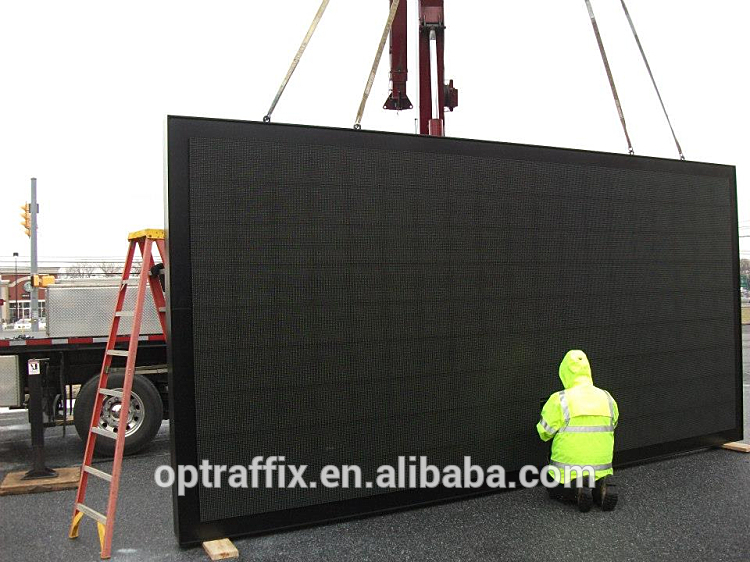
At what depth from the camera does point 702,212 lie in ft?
23.5

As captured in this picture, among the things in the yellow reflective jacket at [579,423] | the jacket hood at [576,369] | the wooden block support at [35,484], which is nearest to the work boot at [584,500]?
the yellow reflective jacket at [579,423]

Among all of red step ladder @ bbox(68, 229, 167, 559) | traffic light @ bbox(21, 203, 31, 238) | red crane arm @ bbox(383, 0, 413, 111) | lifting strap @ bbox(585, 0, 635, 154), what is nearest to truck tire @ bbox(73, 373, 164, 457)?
red step ladder @ bbox(68, 229, 167, 559)

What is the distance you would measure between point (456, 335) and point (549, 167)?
66.6 inches

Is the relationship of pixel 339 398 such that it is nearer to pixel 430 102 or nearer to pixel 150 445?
pixel 150 445

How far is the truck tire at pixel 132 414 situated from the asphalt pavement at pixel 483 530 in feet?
5.54

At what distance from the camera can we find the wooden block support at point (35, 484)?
21.1 feet

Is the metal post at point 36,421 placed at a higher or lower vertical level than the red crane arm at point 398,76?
lower

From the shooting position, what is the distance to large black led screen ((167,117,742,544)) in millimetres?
4789

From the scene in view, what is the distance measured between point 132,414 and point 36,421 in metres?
1.62

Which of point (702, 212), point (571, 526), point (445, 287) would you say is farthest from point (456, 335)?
point (702, 212)

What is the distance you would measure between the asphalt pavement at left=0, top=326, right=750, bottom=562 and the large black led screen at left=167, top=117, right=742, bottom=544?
231 mm

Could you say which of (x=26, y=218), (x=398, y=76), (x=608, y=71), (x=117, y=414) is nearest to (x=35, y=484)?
(x=117, y=414)

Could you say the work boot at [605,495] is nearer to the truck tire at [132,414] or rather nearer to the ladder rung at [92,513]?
the ladder rung at [92,513]

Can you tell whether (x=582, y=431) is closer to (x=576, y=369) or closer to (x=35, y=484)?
(x=576, y=369)
